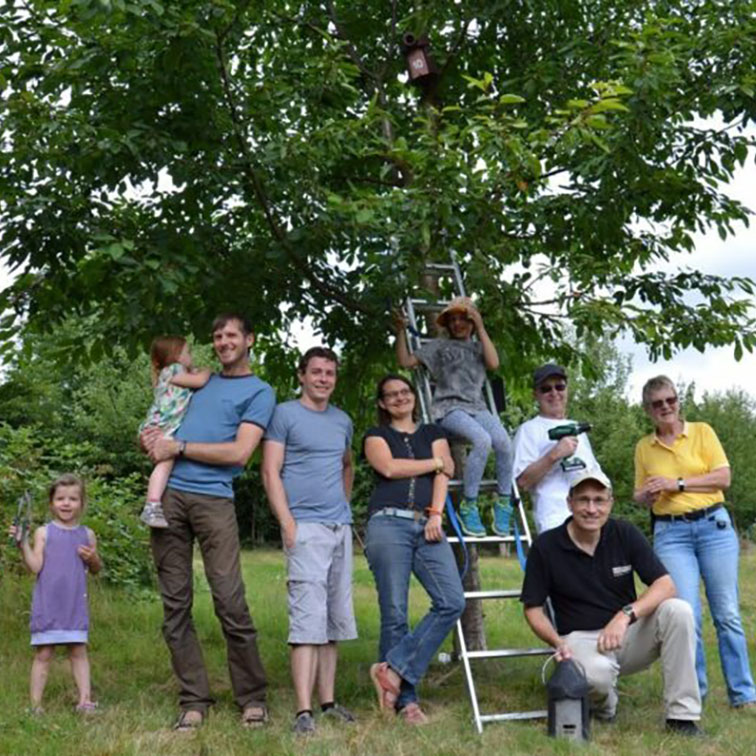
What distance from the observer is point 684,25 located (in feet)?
24.5

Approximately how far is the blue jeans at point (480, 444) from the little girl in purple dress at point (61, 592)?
7.59 ft

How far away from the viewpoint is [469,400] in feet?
21.8

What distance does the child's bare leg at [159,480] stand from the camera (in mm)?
5621

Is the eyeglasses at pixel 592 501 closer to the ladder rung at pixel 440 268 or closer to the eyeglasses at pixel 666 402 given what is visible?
the eyeglasses at pixel 666 402

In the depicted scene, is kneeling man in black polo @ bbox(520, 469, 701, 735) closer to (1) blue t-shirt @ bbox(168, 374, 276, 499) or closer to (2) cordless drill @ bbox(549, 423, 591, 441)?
(2) cordless drill @ bbox(549, 423, 591, 441)

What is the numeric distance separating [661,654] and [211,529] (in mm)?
2519

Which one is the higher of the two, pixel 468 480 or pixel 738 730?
pixel 468 480

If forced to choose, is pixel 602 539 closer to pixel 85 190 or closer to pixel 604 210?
pixel 604 210

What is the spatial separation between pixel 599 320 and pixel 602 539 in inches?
96.3

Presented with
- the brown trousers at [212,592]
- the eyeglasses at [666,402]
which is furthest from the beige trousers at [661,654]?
the brown trousers at [212,592]

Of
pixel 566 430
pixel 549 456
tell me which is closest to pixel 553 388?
pixel 566 430

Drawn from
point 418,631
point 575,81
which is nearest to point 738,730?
point 418,631

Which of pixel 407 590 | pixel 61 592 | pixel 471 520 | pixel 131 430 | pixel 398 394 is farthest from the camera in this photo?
pixel 131 430

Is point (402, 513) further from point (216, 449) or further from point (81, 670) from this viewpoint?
point (81, 670)
